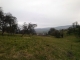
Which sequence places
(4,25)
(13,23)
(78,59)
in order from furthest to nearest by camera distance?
(13,23)
(4,25)
(78,59)

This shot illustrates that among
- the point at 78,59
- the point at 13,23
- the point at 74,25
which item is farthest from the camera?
the point at 74,25

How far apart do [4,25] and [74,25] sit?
182ft

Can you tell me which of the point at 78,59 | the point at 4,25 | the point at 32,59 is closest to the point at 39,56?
the point at 32,59

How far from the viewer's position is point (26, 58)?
14109mm

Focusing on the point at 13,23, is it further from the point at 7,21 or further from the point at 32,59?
the point at 32,59

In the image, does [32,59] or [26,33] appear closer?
[32,59]

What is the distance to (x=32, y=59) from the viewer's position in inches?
564

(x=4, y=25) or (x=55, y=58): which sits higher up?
(x=4, y=25)

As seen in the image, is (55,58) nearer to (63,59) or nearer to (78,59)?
(63,59)

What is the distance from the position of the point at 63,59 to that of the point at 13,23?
1306 inches

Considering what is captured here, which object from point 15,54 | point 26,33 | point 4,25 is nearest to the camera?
point 15,54

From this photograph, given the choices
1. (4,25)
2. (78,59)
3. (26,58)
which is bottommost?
(78,59)

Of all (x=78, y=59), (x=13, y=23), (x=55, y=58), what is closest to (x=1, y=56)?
(x=55, y=58)

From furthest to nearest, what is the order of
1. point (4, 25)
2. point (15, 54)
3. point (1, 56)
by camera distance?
point (4, 25) → point (15, 54) → point (1, 56)
